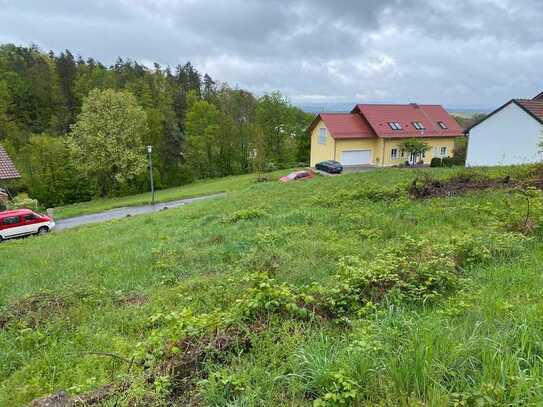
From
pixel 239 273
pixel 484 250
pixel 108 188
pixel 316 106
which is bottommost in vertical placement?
pixel 108 188

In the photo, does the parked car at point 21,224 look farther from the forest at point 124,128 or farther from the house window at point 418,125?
the house window at point 418,125

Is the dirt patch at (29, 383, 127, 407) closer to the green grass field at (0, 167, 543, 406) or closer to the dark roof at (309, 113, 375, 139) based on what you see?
the green grass field at (0, 167, 543, 406)

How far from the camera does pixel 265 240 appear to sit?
750 centimetres

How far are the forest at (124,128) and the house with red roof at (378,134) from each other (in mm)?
7250

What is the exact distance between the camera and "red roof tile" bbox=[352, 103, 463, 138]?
35.1m

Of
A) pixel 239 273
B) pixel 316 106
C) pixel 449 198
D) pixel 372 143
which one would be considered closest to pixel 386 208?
pixel 449 198

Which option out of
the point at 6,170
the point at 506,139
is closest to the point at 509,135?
the point at 506,139

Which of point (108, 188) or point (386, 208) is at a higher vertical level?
point (386, 208)

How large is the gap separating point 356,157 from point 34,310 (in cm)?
3346

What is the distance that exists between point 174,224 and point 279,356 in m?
9.85

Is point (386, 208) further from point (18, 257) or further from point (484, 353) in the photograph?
point (18, 257)

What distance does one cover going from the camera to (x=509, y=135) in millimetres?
22875

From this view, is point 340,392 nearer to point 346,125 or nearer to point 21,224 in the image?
point 21,224

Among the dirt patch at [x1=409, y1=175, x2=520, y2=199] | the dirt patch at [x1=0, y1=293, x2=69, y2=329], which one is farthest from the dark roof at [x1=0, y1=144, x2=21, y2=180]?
the dirt patch at [x1=409, y1=175, x2=520, y2=199]
